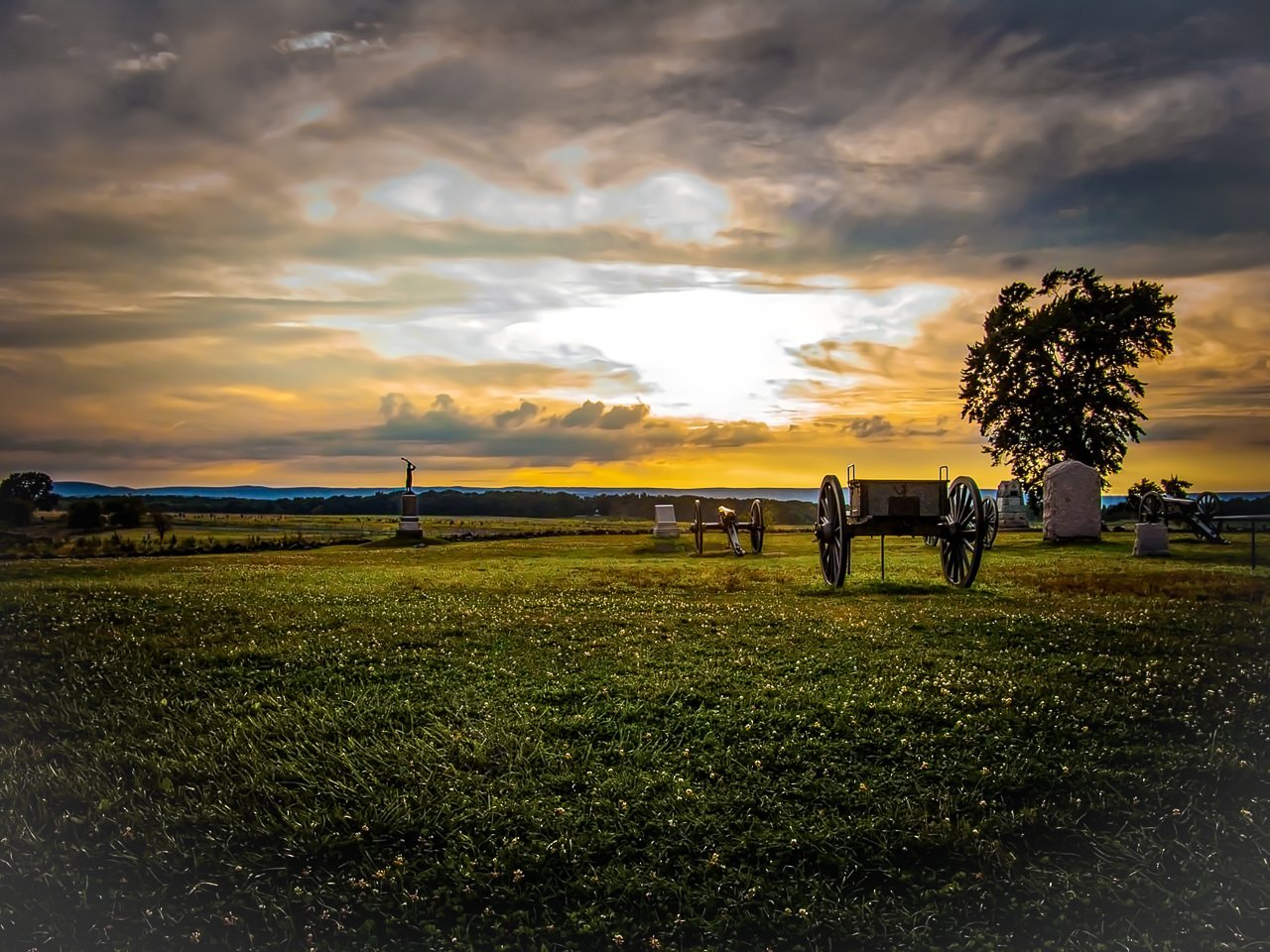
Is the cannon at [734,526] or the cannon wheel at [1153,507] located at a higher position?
the cannon wheel at [1153,507]

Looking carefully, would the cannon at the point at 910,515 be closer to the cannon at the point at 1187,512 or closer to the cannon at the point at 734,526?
the cannon at the point at 734,526

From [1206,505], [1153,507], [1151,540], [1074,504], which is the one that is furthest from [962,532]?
[1206,505]

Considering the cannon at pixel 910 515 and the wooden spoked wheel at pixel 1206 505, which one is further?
the wooden spoked wheel at pixel 1206 505

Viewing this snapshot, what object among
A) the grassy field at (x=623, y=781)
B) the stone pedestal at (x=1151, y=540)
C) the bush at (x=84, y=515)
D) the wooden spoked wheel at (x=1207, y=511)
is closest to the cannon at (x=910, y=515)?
the grassy field at (x=623, y=781)

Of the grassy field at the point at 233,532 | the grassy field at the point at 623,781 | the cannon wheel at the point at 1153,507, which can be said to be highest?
the cannon wheel at the point at 1153,507

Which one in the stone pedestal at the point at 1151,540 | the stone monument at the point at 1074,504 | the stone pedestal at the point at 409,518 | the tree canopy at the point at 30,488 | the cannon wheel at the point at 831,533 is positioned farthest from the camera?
the stone pedestal at the point at 409,518

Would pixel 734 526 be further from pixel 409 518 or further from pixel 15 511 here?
pixel 15 511

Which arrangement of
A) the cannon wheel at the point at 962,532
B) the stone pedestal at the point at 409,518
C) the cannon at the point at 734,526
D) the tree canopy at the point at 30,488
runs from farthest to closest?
the stone pedestal at the point at 409,518 → the cannon at the point at 734,526 → the cannon wheel at the point at 962,532 → the tree canopy at the point at 30,488

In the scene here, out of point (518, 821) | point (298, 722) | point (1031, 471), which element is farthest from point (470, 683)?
point (1031, 471)

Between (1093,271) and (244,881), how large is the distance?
9192 millimetres

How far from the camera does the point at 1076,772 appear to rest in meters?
5.93

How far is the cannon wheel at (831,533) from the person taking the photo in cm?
1297

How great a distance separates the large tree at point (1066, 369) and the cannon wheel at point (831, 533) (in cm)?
267

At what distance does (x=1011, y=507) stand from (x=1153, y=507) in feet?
29.9
